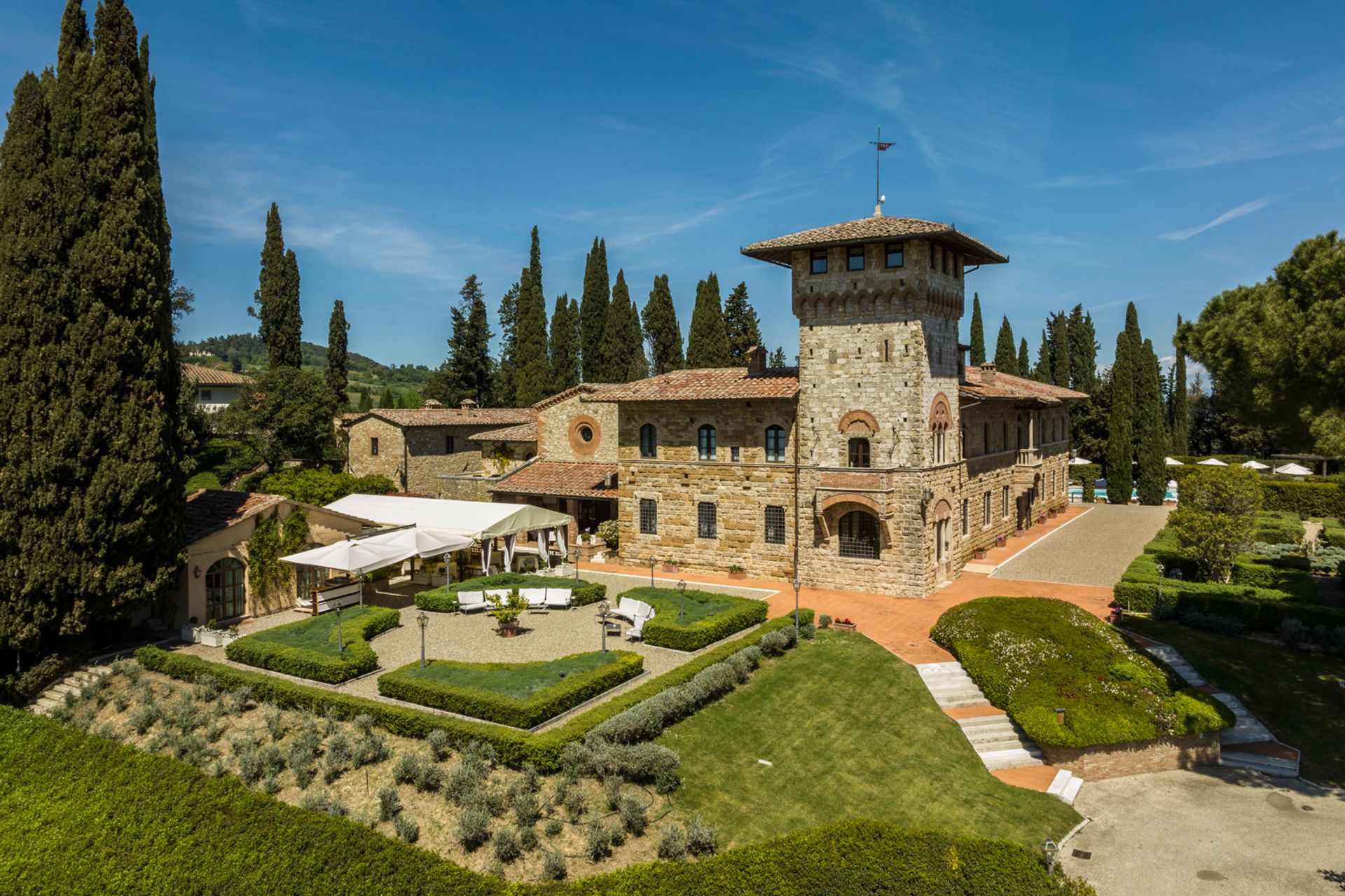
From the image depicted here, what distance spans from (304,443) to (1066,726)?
40300 millimetres

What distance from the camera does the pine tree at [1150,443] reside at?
50.0 m

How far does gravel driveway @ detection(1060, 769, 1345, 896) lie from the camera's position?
42.9 feet

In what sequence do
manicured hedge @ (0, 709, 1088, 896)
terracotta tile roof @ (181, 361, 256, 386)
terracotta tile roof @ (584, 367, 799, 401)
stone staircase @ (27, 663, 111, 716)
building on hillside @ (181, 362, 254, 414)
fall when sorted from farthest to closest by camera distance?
building on hillside @ (181, 362, 254, 414)
terracotta tile roof @ (181, 361, 256, 386)
terracotta tile roof @ (584, 367, 799, 401)
stone staircase @ (27, 663, 111, 716)
manicured hedge @ (0, 709, 1088, 896)

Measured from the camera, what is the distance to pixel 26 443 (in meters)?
19.1

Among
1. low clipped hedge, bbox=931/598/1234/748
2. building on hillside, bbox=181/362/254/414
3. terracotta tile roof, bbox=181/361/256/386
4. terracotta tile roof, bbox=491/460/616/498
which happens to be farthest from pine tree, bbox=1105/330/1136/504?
building on hillside, bbox=181/362/254/414

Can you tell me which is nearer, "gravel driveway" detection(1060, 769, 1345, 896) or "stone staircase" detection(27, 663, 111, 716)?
"gravel driveway" detection(1060, 769, 1345, 896)

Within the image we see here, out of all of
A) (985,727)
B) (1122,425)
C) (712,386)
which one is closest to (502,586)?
(712,386)

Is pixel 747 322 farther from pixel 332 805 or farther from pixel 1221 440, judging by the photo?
pixel 332 805

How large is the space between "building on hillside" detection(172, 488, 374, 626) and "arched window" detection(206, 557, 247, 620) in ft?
0.07

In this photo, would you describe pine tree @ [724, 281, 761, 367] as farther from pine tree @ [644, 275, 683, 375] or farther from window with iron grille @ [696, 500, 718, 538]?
window with iron grille @ [696, 500, 718, 538]

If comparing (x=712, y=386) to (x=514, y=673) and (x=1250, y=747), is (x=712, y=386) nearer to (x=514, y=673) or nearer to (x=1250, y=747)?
(x=514, y=673)

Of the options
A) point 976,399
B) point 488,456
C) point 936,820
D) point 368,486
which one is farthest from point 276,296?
point 936,820

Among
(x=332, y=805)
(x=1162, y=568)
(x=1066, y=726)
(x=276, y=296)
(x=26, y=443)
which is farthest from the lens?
(x=276, y=296)

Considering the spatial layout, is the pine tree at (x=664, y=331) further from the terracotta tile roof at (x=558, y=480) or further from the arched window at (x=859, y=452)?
the arched window at (x=859, y=452)
